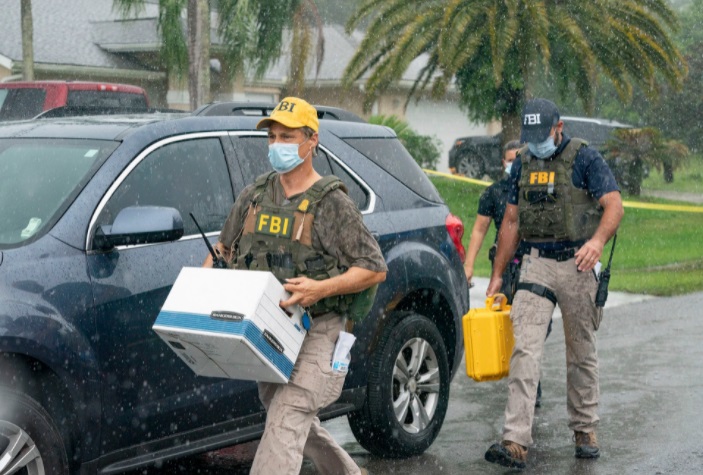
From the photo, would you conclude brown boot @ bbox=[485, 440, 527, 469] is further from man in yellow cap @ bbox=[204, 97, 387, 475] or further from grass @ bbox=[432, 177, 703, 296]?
grass @ bbox=[432, 177, 703, 296]

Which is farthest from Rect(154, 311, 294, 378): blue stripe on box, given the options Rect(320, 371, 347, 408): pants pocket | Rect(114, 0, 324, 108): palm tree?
Rect(114, 0, 324, 108): palm tree

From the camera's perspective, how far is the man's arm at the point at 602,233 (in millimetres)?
6359

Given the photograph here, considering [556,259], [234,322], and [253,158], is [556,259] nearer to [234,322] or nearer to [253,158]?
[253,158]

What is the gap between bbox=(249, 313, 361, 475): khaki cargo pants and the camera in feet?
14.7

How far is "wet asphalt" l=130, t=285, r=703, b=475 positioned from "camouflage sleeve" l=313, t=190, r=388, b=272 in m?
2.03

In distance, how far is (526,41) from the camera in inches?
870

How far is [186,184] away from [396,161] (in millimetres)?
1617

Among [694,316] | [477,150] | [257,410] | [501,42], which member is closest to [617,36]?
[501,42]

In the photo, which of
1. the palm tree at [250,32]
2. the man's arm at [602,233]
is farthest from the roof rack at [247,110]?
the palm tree at [250,32]

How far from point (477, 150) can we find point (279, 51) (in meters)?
5.91

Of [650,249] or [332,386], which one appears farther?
[650,249]

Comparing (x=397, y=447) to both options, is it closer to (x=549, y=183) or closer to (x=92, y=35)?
(x=549, y=183)

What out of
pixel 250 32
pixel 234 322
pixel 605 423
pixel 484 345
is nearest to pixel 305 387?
pixel 234 322

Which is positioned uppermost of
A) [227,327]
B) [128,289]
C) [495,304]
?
[227,327]
